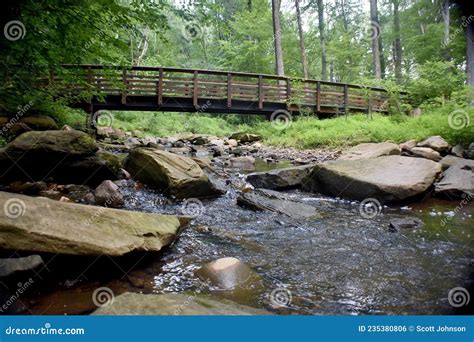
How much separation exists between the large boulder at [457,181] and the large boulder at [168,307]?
4.51 meters

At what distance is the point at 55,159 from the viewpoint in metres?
5.35

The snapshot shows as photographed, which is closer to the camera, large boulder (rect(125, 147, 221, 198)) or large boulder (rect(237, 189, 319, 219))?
large boulder (rect(237, 189, 319, 219))

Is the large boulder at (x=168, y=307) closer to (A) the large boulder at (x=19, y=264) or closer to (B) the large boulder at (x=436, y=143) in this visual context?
(A) the large boulder at (x=19, y=264)

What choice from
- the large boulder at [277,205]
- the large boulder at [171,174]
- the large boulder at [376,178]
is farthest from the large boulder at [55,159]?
the large boulder at [376,178]

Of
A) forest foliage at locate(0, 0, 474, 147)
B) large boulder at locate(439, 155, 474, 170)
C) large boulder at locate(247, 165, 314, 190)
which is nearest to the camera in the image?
forest foliage at locate(0, 0, 474, 147)

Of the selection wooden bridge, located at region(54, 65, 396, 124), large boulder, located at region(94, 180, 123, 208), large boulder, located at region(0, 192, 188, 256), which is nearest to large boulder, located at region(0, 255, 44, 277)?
large boulder, located at region(0, 192, 188, 256)

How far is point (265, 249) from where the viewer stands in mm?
3375

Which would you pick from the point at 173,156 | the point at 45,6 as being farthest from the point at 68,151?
the point at 45,6

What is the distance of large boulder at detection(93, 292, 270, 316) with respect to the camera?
182 centimetres

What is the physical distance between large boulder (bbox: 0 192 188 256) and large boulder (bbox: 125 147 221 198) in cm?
205

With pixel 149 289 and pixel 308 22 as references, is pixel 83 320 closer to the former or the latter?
pixel 149 289

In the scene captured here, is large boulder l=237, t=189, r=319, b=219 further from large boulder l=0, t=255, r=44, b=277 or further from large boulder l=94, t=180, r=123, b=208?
large boulder l=0, t=255, r=44, b=277

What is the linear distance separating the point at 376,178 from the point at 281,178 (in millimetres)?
1796

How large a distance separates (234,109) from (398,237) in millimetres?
11898
